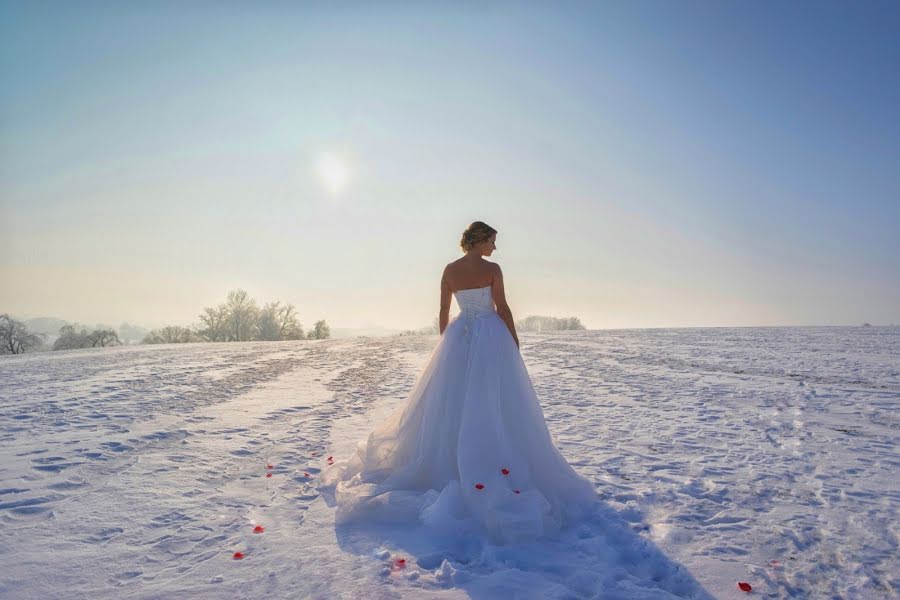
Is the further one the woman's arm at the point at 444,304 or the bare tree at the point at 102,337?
the bare tree at the point at 102,337

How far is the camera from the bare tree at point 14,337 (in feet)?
135

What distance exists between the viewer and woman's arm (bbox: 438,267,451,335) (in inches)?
221

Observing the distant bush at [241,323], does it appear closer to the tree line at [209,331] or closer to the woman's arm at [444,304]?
the tree line at [209,331]

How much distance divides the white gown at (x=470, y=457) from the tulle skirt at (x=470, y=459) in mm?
11

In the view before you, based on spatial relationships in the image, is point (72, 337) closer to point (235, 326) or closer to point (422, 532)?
point (235, 326)

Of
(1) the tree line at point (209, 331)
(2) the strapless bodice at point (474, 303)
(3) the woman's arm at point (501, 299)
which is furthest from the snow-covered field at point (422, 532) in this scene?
(1) the tree line at point (209, 331)

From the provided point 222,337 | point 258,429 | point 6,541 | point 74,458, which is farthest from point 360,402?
point 222,337

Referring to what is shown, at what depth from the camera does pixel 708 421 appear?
8211 mm

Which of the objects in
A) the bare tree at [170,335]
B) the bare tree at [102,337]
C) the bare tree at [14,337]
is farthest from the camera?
the bare tree at [170,335]

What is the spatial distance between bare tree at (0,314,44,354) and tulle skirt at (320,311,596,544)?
52315mm

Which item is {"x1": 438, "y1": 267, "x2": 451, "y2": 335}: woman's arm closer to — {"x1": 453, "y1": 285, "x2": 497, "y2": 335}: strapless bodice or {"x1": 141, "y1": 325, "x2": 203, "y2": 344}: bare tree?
{"x1": 453, "y1": 285, "x2": 497, "y2": 335}: strapless bodice

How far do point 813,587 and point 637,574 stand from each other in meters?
1.28

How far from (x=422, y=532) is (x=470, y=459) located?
2.84ft

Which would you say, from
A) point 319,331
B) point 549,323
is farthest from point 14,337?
point 549,323
